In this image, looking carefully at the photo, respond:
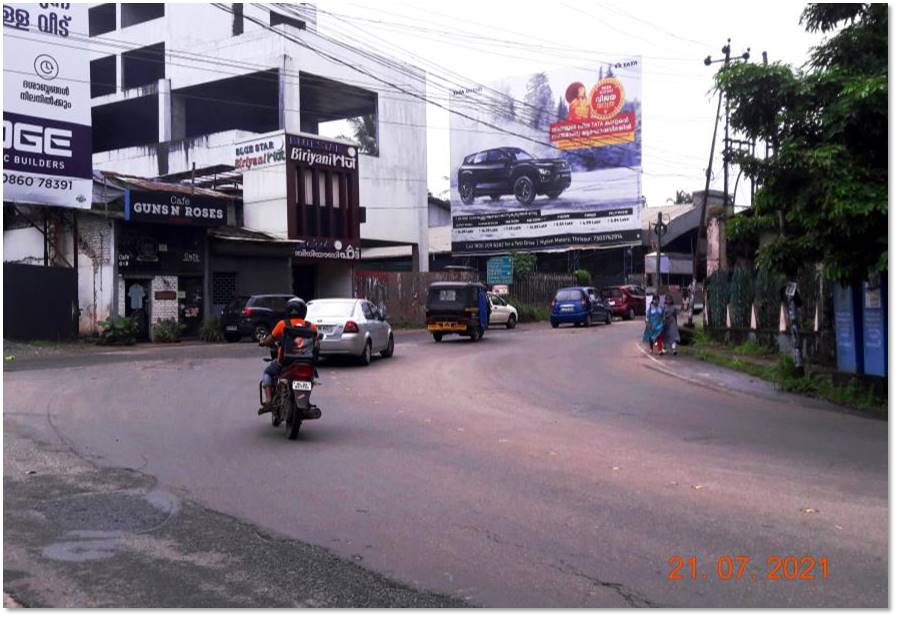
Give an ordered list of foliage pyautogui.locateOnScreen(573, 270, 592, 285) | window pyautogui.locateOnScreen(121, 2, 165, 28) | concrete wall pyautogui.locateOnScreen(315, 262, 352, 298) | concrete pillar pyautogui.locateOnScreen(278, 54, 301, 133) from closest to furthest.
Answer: concrete wall pyautogui.locateOnScreen(315, 262, 352, 298) < concrete pillar pyautogui.locateOnScreen(278, 54, 301, 133) < foliage pyautogui.locateOnScreen(573, 270, 592, 285) < window pyautogui.locateOnScreen(121, 2, 165, 28)

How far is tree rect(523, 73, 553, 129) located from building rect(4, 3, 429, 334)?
6.06 m

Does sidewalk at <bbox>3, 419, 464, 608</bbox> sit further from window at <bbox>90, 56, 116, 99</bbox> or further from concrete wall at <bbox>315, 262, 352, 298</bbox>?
window at <bbox>90, 56, 116, 99</bbox>

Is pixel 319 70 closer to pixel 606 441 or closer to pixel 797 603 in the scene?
pixel 606 441

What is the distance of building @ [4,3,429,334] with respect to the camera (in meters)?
29.3

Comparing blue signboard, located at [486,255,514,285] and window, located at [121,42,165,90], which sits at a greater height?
window, located at [121,42,165,90]

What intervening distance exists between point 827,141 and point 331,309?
35.3 feet

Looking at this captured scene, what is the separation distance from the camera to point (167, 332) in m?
28.1

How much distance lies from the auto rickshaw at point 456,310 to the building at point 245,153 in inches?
350

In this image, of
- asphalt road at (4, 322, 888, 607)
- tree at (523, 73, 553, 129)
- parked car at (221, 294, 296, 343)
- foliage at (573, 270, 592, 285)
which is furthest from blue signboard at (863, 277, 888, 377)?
tree at (523, 73, 553, 129)

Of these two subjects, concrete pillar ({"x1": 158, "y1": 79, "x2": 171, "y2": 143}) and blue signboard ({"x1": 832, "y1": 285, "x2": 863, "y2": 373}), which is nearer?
blue signboard ({"x1": 832, "y1": 285, "x2": 863, "y2": 373})

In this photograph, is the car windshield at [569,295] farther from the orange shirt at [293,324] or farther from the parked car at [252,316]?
the orange shirt at [293,324]

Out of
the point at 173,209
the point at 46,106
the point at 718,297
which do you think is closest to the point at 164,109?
the point at 173,209

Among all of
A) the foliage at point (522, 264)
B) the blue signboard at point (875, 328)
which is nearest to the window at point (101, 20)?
the foliage at point (522, 264)

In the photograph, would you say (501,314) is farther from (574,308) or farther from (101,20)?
(101,20)
